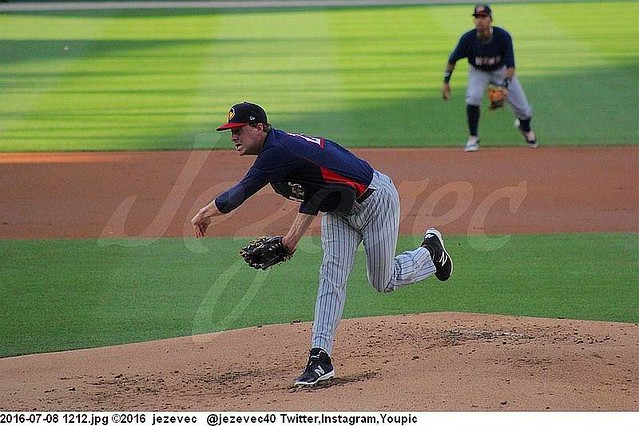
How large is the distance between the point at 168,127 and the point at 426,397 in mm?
11503

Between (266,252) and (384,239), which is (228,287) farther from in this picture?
(384,239)

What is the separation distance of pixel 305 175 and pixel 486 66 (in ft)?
29.9

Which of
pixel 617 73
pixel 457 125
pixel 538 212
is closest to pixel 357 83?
pixel 457 125

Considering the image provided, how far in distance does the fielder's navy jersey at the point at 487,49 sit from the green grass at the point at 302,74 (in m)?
1.40

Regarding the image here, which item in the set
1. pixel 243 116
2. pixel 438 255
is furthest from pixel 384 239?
pixel 243 116

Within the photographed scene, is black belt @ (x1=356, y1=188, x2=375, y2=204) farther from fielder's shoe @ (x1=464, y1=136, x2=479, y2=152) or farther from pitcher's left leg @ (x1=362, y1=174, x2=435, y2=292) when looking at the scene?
fielder's shoe @ (x1=464, y1=136, x2=479, y2=152)

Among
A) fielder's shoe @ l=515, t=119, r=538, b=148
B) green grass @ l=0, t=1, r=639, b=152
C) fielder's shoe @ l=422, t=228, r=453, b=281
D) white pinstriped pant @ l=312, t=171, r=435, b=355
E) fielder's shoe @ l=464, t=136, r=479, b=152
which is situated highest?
green grass @ l=0, t=1, r=639, b=152

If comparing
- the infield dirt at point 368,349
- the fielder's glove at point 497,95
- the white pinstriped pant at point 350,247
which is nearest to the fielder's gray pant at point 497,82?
the fielder's glove at point 497,95

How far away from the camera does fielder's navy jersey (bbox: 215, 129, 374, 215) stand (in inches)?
257

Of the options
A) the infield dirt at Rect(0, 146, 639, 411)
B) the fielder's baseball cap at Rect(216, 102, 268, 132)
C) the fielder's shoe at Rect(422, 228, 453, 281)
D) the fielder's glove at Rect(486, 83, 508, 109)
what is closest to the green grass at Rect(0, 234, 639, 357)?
the infield dirt at Rect(0, 146, 639, 411)

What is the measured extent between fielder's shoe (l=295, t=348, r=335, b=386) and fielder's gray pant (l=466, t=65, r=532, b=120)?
9241 mm

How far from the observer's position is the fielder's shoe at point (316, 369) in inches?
260

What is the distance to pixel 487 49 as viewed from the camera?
15211 millimetres

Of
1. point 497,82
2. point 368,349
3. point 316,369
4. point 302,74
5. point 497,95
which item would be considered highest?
point 302,74
